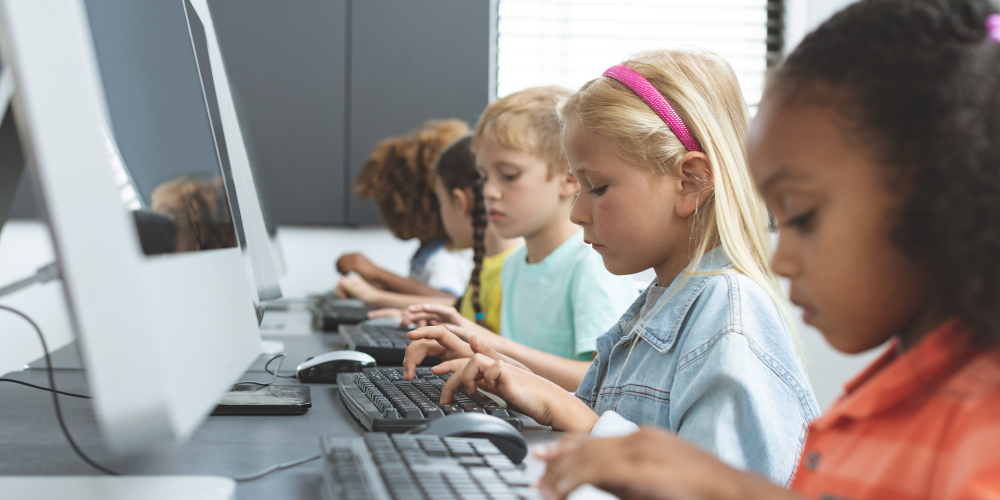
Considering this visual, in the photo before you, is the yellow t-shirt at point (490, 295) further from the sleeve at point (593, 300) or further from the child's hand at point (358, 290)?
the sleeve at point (593, 300)

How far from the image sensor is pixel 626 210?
962mm

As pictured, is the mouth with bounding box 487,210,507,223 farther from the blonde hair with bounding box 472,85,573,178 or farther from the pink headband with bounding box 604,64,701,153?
the pink headband with bounding box 604,64,701,153

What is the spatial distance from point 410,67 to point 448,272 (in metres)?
0.84

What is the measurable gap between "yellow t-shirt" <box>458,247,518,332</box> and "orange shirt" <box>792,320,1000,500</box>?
1.36m

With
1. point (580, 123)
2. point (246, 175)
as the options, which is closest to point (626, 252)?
point (580, 123)

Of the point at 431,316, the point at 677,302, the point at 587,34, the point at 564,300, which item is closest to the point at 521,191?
the point at 564,300

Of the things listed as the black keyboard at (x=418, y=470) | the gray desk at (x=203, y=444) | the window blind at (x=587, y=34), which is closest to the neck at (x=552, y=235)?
the gray desk at (x=203, y=444)

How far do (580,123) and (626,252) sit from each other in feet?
0.57

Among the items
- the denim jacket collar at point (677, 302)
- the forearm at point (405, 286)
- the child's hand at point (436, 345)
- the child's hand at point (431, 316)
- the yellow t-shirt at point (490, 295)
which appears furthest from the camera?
the forearm at point (405, 286)

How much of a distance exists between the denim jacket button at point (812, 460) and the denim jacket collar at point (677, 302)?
1.18 feet

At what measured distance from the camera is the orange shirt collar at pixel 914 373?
1.47 ft

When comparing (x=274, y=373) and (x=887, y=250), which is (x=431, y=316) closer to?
(x=274, y=373)

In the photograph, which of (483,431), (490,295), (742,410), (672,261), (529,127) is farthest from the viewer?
(490,295)

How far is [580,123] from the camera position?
3.28ft
